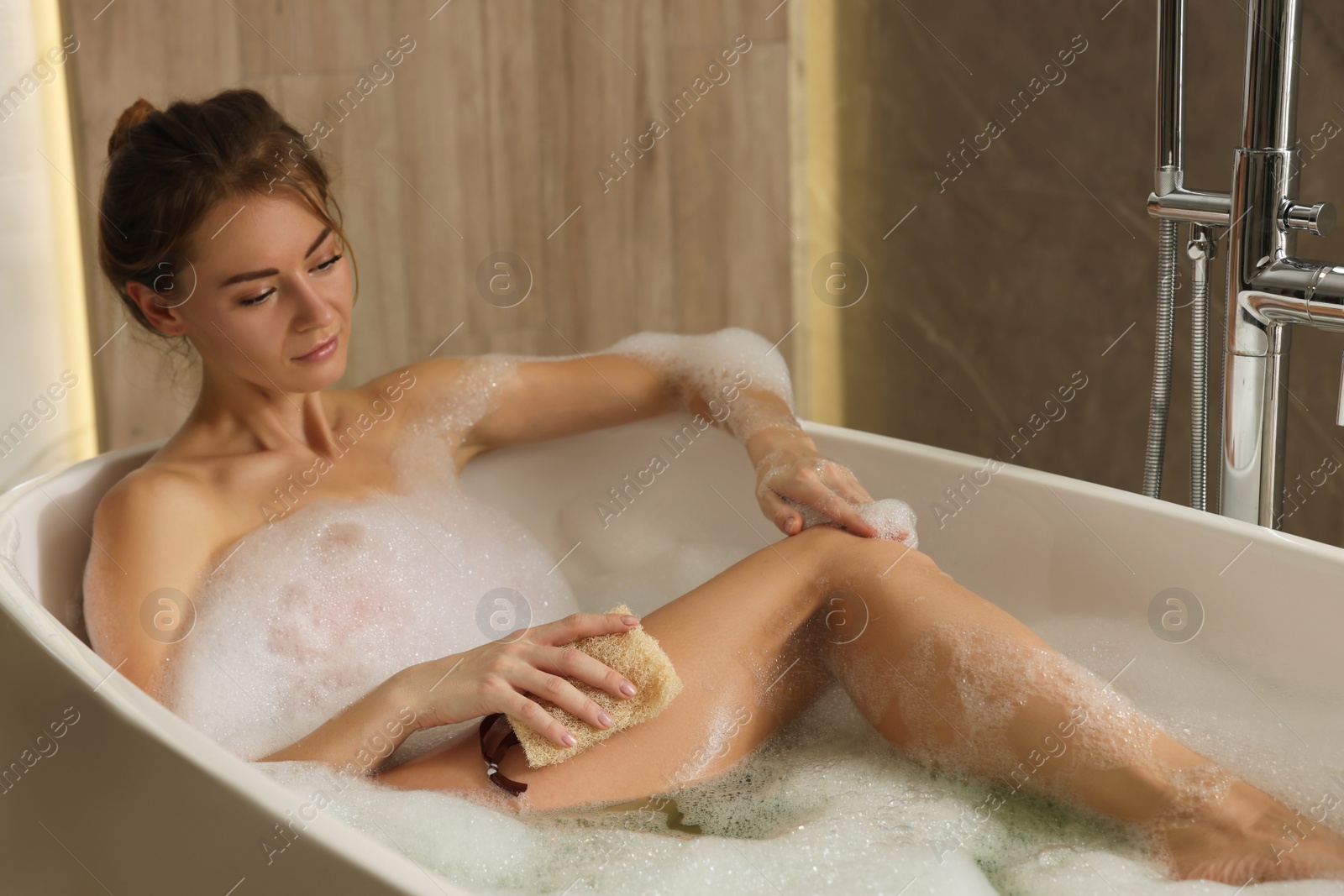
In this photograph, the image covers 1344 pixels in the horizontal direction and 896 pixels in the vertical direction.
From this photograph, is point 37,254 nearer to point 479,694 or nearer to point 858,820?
point 479,694

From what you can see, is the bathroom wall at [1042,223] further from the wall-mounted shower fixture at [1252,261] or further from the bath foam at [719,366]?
the wall-mounted shower fixture at [1252,261]

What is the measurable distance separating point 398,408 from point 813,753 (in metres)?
0.66

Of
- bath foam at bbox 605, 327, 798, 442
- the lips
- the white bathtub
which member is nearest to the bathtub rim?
the white bathtub

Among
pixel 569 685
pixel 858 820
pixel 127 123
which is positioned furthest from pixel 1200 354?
pixel 127 123

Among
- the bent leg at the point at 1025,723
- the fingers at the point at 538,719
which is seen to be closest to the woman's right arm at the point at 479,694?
the fingers at the point at 538,719

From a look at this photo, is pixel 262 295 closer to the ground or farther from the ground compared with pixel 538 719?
farther from the ground

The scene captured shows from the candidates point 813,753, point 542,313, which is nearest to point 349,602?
point 813,753

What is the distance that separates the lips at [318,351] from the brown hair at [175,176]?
0.12 m

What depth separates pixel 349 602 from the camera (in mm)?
1279

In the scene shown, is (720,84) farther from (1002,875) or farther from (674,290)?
(1002,875)

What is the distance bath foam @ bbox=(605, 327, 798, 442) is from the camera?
150 cm

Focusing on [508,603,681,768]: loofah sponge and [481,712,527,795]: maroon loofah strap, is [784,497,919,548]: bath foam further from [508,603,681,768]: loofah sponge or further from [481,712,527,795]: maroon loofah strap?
[481,712,527,795]: maroon loofah strap

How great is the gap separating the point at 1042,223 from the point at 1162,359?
0.67 m

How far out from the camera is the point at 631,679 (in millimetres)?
1027
